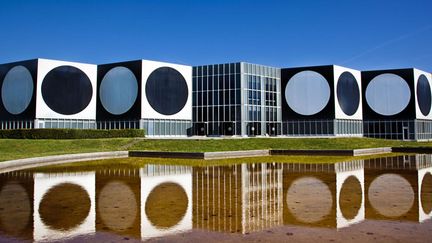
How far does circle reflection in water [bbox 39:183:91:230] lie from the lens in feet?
33.6

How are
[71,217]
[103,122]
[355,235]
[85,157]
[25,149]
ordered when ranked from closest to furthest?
[355,235] < [71,217] < [85,157] < [25,149] < [103,122]

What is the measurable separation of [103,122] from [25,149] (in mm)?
26461

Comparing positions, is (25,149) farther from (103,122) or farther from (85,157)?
(103,122)

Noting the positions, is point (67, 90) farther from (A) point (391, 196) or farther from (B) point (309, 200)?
(A) point (391, 196)

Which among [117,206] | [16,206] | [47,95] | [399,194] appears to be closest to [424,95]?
[47,95]

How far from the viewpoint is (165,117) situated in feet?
211

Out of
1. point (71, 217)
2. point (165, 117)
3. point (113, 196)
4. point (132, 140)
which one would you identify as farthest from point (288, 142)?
point (71, 217)

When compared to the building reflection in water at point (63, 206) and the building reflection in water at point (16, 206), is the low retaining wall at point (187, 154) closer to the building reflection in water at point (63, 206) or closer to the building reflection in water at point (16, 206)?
the building reflection in water at point (16, 206)

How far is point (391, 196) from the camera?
13.6 metres

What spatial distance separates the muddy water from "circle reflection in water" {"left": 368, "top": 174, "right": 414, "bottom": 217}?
0.03m

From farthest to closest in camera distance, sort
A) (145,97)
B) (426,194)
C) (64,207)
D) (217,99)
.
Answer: (217,99), (145,97), (426,194), (64,207)

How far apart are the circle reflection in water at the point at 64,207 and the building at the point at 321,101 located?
57204 millimetres

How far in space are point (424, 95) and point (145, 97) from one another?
49.0 meters

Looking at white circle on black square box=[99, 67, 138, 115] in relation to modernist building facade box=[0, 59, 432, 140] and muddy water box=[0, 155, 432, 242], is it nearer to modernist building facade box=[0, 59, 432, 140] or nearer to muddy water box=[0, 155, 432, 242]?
modernist building facade box=[0, 59, 432, 140]
